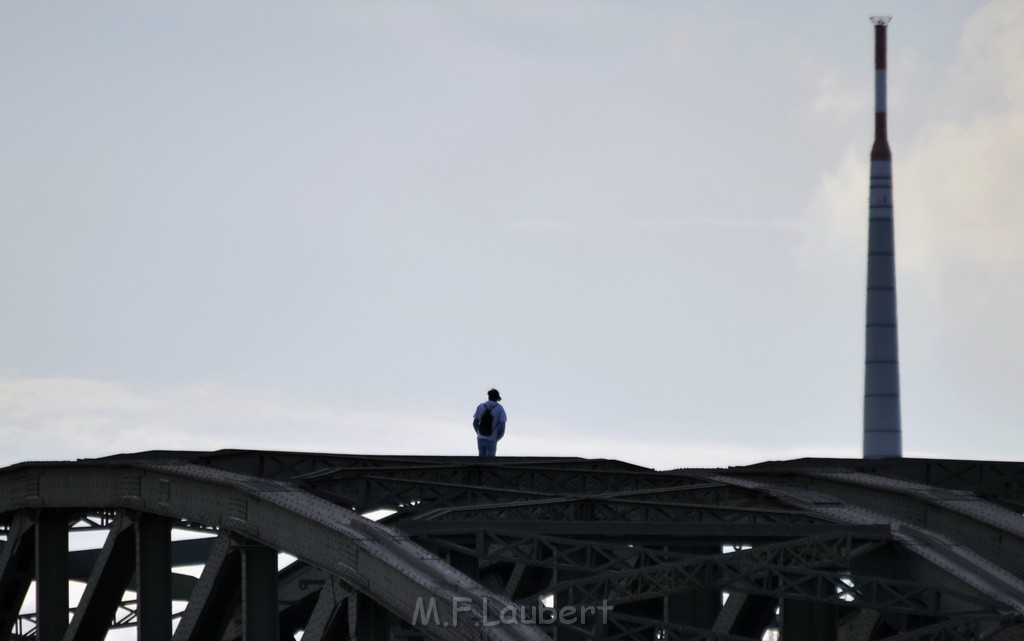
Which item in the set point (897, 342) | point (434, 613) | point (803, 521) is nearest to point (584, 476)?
point (803, 521)

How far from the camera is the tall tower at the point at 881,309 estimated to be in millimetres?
125938

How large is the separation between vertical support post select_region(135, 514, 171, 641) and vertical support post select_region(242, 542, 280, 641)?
13.1ft

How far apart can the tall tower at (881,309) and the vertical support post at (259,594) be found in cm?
10229

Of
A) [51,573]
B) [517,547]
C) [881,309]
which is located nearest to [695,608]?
[517,547]

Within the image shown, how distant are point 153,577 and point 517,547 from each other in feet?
26.4

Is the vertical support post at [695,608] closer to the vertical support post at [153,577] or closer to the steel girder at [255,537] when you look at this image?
the steel girder at [255,537]

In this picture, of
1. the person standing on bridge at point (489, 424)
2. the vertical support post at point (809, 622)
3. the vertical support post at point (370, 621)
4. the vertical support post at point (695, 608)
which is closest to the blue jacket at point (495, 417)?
the person standing on bridge at point (489, 424)

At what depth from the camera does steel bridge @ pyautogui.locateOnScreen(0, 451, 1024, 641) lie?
23.5 meters

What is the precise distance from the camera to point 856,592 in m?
24.8

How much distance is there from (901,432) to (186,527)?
103 metres

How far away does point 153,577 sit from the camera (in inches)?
1193

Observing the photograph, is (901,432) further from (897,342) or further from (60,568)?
(60,568)

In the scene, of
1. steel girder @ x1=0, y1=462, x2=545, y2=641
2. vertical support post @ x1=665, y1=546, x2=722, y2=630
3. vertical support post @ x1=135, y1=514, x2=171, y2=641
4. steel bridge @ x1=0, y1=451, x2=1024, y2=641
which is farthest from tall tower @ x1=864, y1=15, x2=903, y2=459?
vertical support post @ x1=135, y1=514, x2=171, y2=641

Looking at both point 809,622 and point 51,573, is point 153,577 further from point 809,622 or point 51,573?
point 809,622
